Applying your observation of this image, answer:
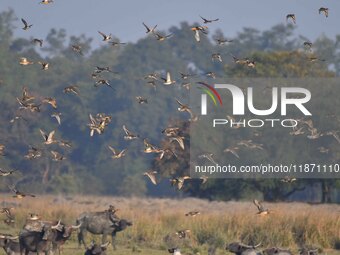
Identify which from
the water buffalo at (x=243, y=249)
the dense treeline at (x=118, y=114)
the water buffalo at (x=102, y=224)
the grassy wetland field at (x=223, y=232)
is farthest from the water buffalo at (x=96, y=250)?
the dense treeline at (x=118, y=114)

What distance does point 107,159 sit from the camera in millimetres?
129500

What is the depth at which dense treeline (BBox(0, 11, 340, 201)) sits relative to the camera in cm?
8188

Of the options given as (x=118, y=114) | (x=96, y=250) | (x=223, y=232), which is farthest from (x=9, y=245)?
(x=118, y=114)

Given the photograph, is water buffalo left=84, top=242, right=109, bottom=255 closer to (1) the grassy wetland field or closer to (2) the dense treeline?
(1) the grassy wetland field

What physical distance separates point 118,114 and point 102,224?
10242 centimetres

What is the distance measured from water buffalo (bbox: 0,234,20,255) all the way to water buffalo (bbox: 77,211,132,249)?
563cm

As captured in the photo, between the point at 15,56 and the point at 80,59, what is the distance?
40.1 metres

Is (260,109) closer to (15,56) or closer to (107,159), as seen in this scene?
(107,159)

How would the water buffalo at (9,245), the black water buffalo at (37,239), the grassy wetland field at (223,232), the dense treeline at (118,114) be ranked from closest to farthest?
the black water buffalo at (37,239), the water buffalo at (9,245), the grassy wetland field at (223,232), the dense treeline at (118,114)

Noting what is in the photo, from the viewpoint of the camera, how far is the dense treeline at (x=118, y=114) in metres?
81.9

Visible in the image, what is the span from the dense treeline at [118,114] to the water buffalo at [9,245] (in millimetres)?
41156

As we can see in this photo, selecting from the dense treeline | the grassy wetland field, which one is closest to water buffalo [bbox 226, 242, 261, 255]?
the grassy wetland field

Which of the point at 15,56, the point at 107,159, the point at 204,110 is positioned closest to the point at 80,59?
the point at 15,56

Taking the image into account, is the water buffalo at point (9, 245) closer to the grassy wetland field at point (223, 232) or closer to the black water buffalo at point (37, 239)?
the black water buffalo at point (37, 239)
